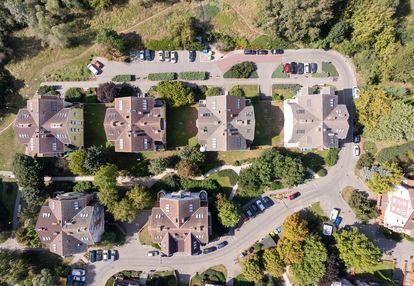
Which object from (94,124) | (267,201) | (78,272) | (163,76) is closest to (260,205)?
(267,201)

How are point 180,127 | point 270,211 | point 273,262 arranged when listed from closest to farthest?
point 273,262 → point 180,127 → point 270,211

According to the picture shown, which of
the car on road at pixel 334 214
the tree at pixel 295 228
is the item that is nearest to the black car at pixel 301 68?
the tree at pixel 295 228

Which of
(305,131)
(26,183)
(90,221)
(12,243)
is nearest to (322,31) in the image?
(305,131)

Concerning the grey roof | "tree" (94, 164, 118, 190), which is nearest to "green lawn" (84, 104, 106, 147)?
"tree" (94, 164, 118, 190)

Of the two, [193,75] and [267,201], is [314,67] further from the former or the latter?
[267,201]

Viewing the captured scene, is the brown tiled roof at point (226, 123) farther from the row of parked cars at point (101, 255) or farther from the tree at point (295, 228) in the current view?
the row of parked cars at point (101, 255)

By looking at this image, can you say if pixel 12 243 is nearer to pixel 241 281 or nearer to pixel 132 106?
pixel 132 106
